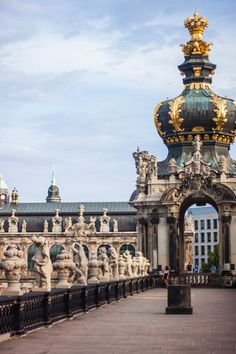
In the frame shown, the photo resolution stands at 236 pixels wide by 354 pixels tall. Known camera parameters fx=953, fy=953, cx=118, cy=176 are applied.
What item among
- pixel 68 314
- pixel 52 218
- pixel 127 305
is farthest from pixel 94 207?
pixel 68 314

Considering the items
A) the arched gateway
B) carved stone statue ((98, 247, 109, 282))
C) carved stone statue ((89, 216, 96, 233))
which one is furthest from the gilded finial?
carved stone statue ((89, 216, 96, 233))

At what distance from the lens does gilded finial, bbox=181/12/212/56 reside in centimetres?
7656

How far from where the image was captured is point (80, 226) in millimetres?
125625

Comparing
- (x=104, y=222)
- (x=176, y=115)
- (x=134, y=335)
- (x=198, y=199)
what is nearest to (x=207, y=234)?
(x=104, y=222)

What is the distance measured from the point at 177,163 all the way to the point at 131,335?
48.6 metres

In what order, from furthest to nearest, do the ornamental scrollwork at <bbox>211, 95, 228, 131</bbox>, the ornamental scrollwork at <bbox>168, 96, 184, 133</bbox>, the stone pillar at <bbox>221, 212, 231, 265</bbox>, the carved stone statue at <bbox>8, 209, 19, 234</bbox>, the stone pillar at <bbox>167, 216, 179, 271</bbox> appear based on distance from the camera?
the carved stone statue at <bbox>8, 209, 19, 234</bbox> → the ornamental scrollwork at <bbox>168, 96, 184, 133</bbox> → the ornamental scrollwork at <bbox>211, 95, 228, 131</bbox> → the stone pillar at <bbox>167, 216, 179, 271</bbox> → the stone pillar at <bbox>221, 212, 231, 265</bbox>

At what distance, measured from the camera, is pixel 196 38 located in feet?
253

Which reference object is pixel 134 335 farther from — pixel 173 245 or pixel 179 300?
pixel 173 245

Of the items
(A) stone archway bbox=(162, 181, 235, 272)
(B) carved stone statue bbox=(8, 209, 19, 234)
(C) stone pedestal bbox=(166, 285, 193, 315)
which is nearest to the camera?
(C) stone pedestal bbox=(166, 285, 193, 315)

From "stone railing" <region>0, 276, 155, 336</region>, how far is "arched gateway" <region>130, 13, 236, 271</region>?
25899 millimetres

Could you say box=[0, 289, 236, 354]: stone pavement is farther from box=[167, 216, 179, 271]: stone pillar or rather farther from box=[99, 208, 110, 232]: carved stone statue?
box=[99, 208, 110, 232]: carved stone statue

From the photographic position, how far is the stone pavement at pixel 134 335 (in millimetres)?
20900

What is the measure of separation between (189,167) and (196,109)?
760 cm

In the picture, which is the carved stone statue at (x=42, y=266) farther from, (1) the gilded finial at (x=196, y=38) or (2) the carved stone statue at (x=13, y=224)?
(2) the carved stone statue at (x=13, y=224)
